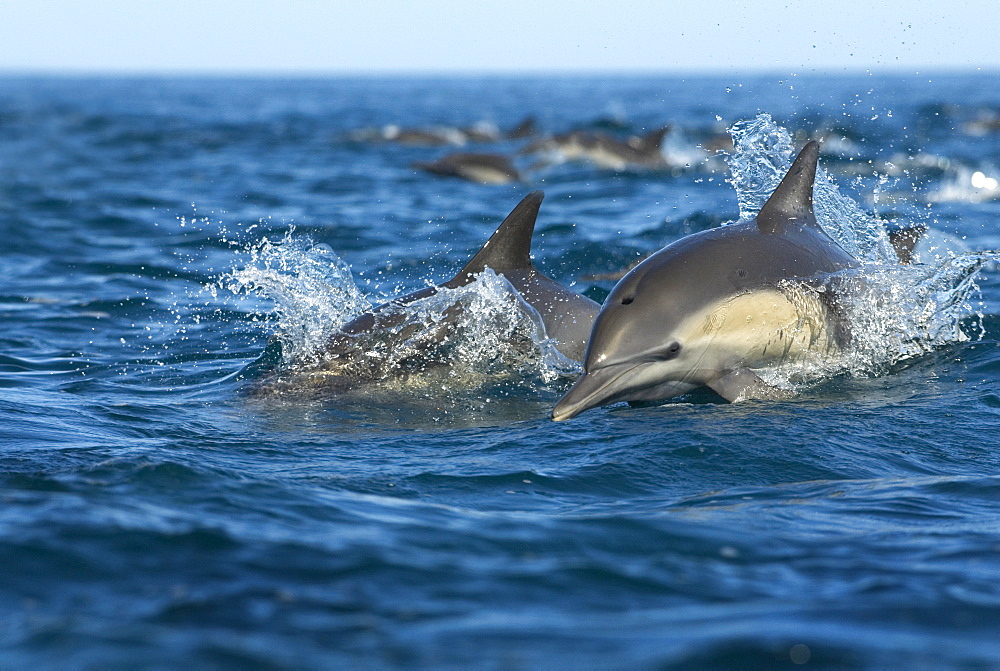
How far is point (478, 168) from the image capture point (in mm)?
22703

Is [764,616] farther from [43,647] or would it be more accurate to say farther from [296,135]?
[296,135]

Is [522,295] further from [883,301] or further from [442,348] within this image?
[883,301]

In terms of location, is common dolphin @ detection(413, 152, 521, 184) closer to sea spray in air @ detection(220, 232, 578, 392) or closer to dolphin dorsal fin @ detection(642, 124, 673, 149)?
dolphin dorsal fin @ detection(642, 124, 673, 149)

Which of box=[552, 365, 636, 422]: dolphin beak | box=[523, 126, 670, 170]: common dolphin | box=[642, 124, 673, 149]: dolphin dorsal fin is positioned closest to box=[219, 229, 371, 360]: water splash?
box=[552, 365, 636, 422]: dolphin beak

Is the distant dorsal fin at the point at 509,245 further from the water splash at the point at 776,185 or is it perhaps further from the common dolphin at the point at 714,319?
the water splash at the point at 776,185

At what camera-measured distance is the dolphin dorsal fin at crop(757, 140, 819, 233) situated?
25.0 ft

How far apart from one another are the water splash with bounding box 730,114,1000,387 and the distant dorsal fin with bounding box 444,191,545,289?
6.21ft

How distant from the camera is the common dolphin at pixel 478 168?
2231 centimetres

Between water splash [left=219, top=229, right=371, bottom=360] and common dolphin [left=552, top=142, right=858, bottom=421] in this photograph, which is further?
water splash [left=219, top=229, right=371, bottom=360]

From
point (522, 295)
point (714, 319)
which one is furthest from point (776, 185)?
point (714, 319)

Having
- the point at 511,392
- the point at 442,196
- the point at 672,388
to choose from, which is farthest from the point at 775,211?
the point at 442,196

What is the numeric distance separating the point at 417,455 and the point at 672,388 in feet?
5.57

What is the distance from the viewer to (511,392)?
7.39 metres

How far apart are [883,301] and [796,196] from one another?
2.92 ft
